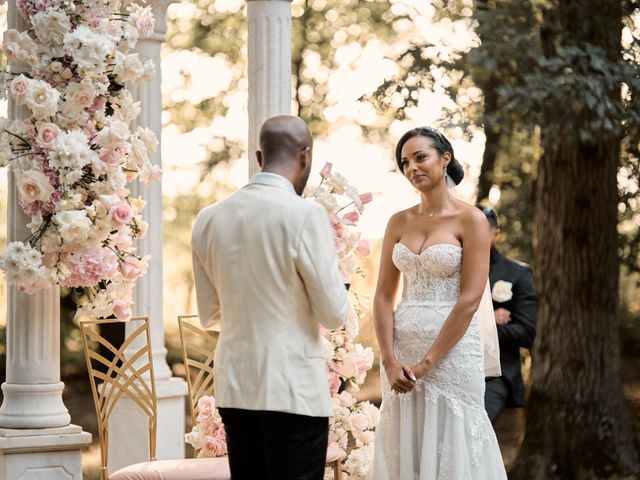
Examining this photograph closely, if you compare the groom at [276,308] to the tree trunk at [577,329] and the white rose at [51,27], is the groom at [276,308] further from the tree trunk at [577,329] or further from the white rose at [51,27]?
the tree trunk at [577,329]

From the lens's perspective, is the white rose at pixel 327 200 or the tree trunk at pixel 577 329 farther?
the tree trunk at pixel 577 329

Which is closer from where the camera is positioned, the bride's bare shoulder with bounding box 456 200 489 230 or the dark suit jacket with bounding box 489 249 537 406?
the bride's bare shoulder with bounding box 456 200 489 230

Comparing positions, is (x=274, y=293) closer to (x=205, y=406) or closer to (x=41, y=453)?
(x=41, y=453)

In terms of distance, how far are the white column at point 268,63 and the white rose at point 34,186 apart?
5.83 feet

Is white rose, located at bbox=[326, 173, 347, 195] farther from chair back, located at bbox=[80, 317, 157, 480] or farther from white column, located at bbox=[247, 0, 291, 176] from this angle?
chair back, located at bbox=[80, 317, 157, 480]

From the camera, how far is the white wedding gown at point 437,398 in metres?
5.12

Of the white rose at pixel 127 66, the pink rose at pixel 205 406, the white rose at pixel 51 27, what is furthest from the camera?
the pink rose at pixel 205 406

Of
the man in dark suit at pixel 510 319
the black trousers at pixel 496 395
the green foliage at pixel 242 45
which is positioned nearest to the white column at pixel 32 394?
the black trousers at pixel 496 395

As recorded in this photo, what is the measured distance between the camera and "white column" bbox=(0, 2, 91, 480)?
5215 millimetres

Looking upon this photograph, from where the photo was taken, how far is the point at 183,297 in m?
19.7

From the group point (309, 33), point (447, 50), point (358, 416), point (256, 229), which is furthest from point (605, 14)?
point (309, 33)

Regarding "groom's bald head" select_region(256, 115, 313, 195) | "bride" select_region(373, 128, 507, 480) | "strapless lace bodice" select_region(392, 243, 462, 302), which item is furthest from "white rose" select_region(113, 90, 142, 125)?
"groom's bald head" select_region(256, 115, 313, 195)

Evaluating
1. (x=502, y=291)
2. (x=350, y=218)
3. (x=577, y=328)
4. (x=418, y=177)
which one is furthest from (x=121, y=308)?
(x=577, y=328)

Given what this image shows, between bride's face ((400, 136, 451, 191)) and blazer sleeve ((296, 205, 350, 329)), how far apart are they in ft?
4.91
